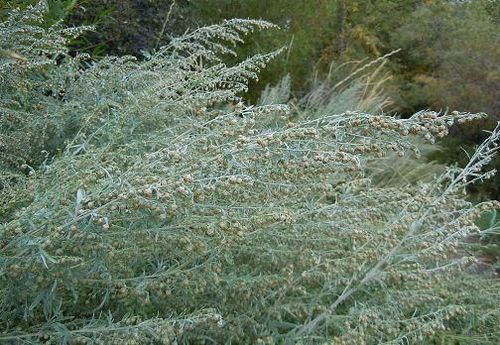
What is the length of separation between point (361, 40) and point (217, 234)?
29.6 feet

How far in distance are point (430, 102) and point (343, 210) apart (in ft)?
21.9

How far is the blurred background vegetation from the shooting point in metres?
5.18

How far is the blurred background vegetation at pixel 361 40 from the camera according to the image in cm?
518

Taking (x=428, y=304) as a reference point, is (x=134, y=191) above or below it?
above

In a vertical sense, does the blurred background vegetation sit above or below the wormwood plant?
below

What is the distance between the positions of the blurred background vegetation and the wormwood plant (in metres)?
1.94

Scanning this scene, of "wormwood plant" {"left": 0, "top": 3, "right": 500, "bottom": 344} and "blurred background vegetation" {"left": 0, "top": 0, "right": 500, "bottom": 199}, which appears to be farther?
"blurred background vegetation" {"left": 0, "top": 0, "right": 500, "bottom": 199}

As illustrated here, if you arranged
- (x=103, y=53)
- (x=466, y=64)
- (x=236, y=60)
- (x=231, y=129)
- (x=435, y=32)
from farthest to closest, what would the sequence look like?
(x=435, y=32), (x=466, y=64), (x=236, y=60), (x=103, y=53), (x=231, y=129)

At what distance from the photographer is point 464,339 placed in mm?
2752

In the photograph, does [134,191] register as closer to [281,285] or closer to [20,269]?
[20,269]

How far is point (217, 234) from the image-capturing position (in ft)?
6.14

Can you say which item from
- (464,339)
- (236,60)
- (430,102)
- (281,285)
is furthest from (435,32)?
(281,285)

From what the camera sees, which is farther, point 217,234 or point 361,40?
point 361,40

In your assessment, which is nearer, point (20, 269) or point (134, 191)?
point (134, 191)
